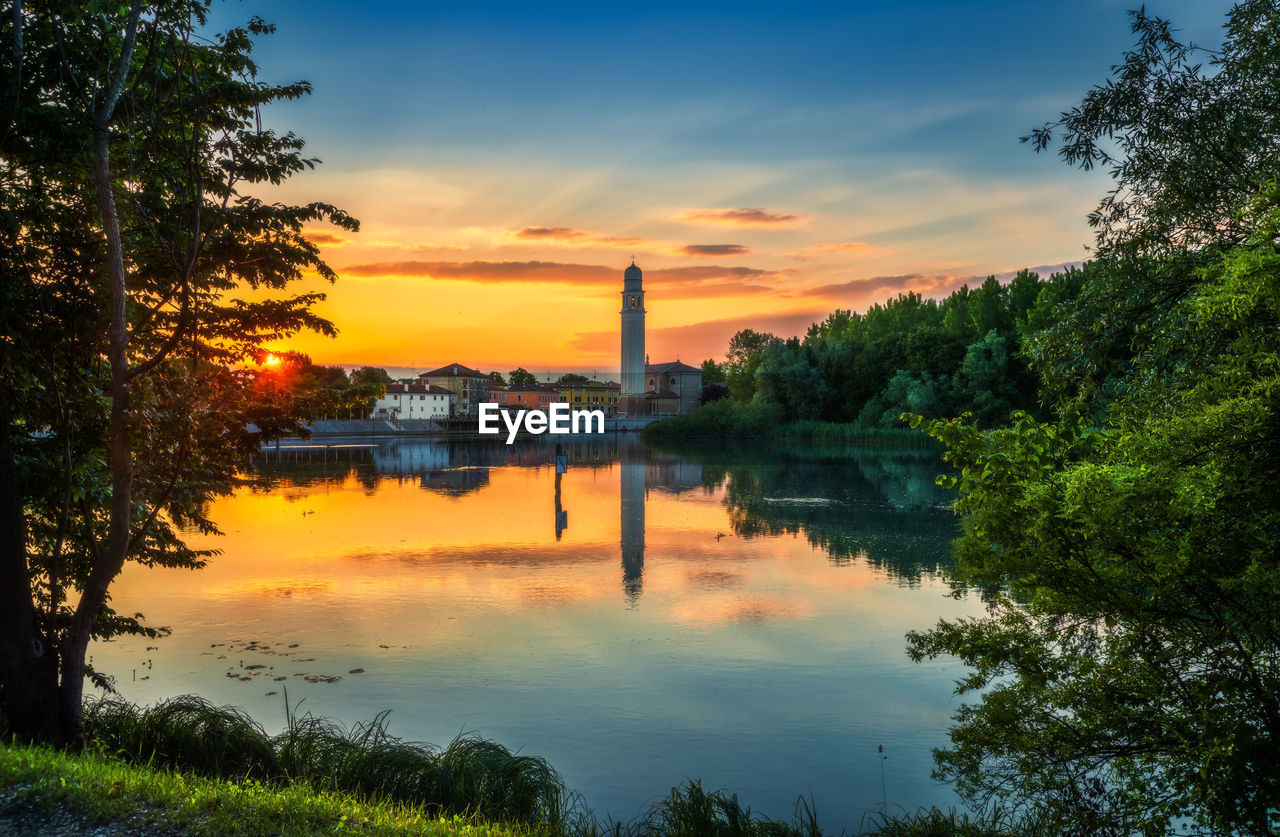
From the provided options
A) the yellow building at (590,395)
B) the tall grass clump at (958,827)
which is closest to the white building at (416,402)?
the yellow building at (590,395)

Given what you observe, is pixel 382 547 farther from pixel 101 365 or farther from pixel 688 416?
pixel 688 416

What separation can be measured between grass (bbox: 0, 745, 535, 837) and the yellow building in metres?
147

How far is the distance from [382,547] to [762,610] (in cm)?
1083

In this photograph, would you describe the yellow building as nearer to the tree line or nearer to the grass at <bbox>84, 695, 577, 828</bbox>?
the tree line

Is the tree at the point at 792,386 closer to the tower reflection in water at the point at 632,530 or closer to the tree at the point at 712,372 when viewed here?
the tower reflection in water at the point at 632,530

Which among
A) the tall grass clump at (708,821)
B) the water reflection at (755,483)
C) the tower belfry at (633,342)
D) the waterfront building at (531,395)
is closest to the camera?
the tall grass clump at (708,821)

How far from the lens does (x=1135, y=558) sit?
5656 mm

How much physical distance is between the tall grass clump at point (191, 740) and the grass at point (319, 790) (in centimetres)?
1

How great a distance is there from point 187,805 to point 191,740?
287 centimetres

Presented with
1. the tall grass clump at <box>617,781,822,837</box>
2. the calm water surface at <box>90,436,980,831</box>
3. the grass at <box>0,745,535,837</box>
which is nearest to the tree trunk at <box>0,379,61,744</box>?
the grass at <box>0,745,535,837</box>

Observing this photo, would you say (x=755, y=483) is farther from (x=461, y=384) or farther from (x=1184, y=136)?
(x=461, y=384)

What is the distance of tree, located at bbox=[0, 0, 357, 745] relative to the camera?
7121 millimetres

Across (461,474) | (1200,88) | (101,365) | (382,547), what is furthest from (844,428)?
(101,365)

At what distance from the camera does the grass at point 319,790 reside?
5.63m
